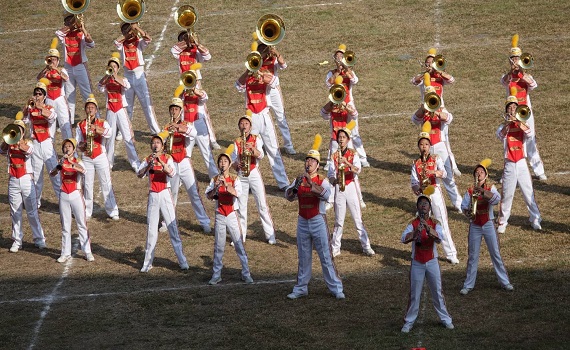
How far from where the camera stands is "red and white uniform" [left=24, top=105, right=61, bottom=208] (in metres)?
17.3

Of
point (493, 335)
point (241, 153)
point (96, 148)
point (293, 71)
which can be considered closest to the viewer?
point (493, 335)

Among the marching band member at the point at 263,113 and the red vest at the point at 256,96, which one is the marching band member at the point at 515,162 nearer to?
the marching band member at the point at 263,113

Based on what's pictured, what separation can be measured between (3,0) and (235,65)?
7879 millimetres

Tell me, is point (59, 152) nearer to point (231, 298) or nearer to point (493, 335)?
point (231, 298)

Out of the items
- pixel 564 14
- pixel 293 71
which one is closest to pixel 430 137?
pixel 293 71

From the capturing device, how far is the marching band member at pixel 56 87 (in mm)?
18797

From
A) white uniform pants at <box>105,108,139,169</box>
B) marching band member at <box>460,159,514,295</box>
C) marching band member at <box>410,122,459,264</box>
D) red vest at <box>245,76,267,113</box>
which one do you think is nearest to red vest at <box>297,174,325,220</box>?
marching band member at <box>410,122,459,264</box>

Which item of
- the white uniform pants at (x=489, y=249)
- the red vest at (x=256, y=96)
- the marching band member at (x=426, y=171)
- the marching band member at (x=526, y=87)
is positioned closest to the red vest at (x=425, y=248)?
the white uniform pants at (x=489, y=249)

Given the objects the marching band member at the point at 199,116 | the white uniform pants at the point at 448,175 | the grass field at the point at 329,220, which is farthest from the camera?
the marching band member at the point at 199,116

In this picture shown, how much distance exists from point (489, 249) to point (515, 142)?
221 centimetres

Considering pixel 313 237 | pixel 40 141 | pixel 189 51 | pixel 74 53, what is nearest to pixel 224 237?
pixel 313 237

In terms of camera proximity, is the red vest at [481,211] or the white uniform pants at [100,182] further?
the white uniform pants at [100,182]

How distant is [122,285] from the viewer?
15.3 m

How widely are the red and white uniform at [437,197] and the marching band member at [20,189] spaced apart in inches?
216
